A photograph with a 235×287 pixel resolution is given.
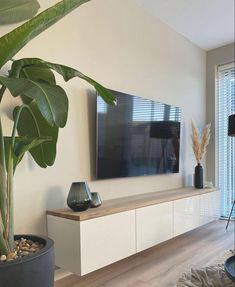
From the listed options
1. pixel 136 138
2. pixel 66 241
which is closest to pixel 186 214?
pixel 136 138

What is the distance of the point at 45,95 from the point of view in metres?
1.30

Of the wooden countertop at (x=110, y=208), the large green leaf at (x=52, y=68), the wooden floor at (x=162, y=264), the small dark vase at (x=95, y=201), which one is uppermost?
the large green leaf at (x=52, y=68)

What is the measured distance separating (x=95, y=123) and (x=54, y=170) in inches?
22.3

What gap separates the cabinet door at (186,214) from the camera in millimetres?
2854

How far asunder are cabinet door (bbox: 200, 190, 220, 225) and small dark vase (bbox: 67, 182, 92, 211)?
67.3 inches

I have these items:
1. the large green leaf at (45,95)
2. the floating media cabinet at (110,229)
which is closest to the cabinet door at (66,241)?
the floating media cabinet at (110,229)

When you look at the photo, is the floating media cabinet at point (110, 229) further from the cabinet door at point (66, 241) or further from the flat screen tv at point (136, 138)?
the flat screen tv at point (136, 138)

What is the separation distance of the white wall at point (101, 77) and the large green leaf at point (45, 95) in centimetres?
77

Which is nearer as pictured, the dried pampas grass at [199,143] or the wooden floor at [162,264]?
the wooden floor at [162,264]

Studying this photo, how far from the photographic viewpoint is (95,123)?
2.53 meters

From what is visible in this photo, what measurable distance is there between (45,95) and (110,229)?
1.21m

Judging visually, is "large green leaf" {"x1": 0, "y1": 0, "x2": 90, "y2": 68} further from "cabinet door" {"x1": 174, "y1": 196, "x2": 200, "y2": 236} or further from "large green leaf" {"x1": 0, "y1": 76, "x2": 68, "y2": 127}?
"cabinet door" {"x1": 174, "y1": 196, "x2": 200, "y2": 236}

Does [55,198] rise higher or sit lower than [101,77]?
lower

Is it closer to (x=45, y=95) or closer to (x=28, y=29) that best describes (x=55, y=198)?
(x=45, y=95)
